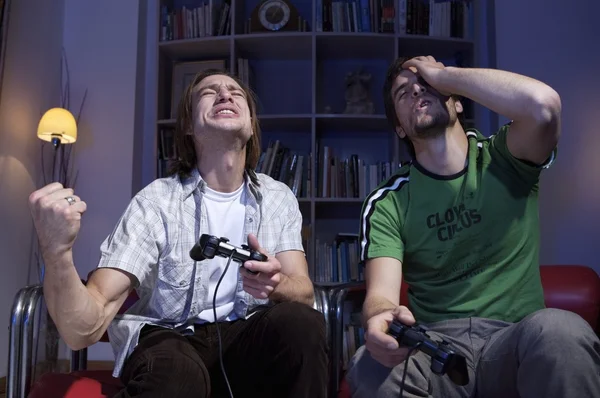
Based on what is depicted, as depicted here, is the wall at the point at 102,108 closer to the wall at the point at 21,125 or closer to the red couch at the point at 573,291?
the wall at the point at 21,125

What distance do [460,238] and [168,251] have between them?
Result: 72cm

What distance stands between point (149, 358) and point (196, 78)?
918 millimetres

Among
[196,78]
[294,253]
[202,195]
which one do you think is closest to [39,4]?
[196,78]

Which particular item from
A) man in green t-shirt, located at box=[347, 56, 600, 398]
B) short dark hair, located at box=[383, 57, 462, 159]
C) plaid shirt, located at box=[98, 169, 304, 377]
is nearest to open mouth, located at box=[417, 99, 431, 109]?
man in green t-shirt, located at box=[347, 56, 600, 398]

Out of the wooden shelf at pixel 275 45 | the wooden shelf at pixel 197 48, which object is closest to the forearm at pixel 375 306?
the wooden shelf at pixel 275 45

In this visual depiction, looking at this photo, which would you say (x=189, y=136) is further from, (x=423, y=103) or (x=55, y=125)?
(x=55, y=125)

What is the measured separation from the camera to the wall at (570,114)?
301 centimetres

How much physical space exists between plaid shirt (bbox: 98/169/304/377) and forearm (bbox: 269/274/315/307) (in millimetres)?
112

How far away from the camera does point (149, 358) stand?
1156mm

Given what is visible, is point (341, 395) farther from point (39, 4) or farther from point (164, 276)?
point (39, 4)

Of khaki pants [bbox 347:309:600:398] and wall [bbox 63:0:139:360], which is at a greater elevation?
wall [bbox 63:0:139:360]

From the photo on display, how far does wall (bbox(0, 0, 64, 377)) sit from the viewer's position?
2914 mm

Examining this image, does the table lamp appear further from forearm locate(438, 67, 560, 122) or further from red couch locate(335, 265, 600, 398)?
forearm locate(438, 67, 560, 122)

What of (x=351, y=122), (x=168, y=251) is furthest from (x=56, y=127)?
(x=168, y=251)
